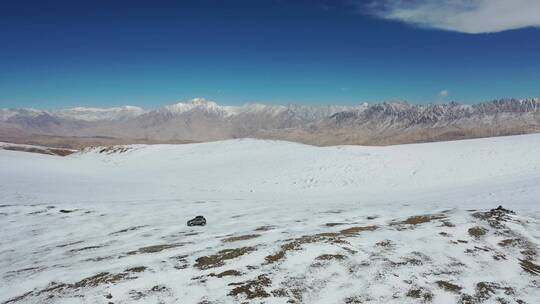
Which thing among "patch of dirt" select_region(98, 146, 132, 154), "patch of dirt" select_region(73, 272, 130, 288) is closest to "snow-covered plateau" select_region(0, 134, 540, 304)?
"patch of dirt" select_region(73, 272, 130, 288)

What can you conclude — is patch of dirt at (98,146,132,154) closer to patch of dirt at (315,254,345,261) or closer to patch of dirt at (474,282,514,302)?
patch of dirt at (315,254,345,261)

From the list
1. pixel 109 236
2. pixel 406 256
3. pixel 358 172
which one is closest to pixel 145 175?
pixel 358 172

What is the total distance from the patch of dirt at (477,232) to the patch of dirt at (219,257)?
945 cm

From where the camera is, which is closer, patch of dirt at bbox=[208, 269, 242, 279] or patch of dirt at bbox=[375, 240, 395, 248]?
patch of dirt at bbox=[208, 269, 242, 279]

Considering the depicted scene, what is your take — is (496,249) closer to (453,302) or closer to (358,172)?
(453,302)

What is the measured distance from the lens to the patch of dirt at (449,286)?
37.6 feet

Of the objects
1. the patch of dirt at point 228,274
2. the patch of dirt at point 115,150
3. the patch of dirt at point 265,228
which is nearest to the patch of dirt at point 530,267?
the patch of dirt at point 228,274

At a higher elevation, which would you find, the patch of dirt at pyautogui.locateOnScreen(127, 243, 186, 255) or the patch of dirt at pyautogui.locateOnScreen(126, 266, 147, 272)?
the patch of dirt at pyautogui.locateOnScreen(126, 266, 147, 272)

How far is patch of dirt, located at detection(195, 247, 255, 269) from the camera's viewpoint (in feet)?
43.5

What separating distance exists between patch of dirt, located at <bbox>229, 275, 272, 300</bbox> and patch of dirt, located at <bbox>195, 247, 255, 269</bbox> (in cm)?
184

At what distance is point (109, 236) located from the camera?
1992cm

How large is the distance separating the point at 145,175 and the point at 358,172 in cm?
3519

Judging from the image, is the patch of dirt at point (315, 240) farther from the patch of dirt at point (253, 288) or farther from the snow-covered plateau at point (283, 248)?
the patch of dirt at point (253, 288)

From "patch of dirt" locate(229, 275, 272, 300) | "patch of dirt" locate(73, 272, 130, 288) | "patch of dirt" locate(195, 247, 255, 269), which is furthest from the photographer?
"patch of dirt" locate(195, 247, 255, 269)
